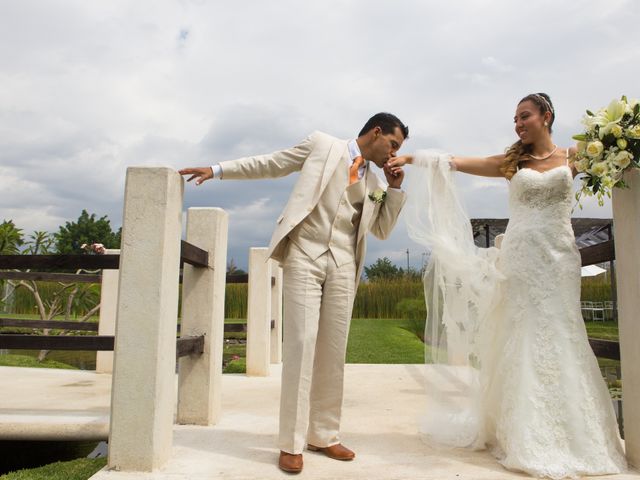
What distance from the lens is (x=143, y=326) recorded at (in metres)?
2.52

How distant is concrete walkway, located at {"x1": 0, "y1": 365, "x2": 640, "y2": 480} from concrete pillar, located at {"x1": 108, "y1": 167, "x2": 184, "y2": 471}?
141 millimetres

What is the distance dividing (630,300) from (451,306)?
0.93 meters

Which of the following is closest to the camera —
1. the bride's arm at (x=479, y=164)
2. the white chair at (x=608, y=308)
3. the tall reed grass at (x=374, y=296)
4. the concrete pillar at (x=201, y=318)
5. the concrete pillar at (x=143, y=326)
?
the concrete pillar at (x=143, y=326)

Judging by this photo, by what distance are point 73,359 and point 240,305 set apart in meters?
6.22

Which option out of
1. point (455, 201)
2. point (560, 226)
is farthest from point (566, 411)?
point (455, 201)

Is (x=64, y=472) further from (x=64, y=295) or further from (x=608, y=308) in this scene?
(x=608, y=308)

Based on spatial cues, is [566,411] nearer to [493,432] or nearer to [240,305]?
[493,432]

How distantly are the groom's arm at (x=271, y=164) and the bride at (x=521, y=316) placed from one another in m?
0.51

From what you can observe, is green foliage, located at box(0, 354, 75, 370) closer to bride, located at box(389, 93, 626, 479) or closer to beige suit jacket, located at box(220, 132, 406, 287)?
beige suit jacket, located at box(220, 132, 406, 287)

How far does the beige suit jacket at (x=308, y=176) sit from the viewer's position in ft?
9.09

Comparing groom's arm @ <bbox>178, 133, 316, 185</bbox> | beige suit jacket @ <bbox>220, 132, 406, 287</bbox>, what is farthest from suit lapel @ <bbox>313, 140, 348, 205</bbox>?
groom's arm @ <bbox>178, 133, 316, 185</bbox>

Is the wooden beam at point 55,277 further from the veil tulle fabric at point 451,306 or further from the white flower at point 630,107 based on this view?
the white flower at point 630,107

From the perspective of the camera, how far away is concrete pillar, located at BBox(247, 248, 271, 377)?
5.96 meters

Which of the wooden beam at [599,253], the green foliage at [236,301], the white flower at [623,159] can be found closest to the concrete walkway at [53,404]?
the wooden beam at [599,253]
